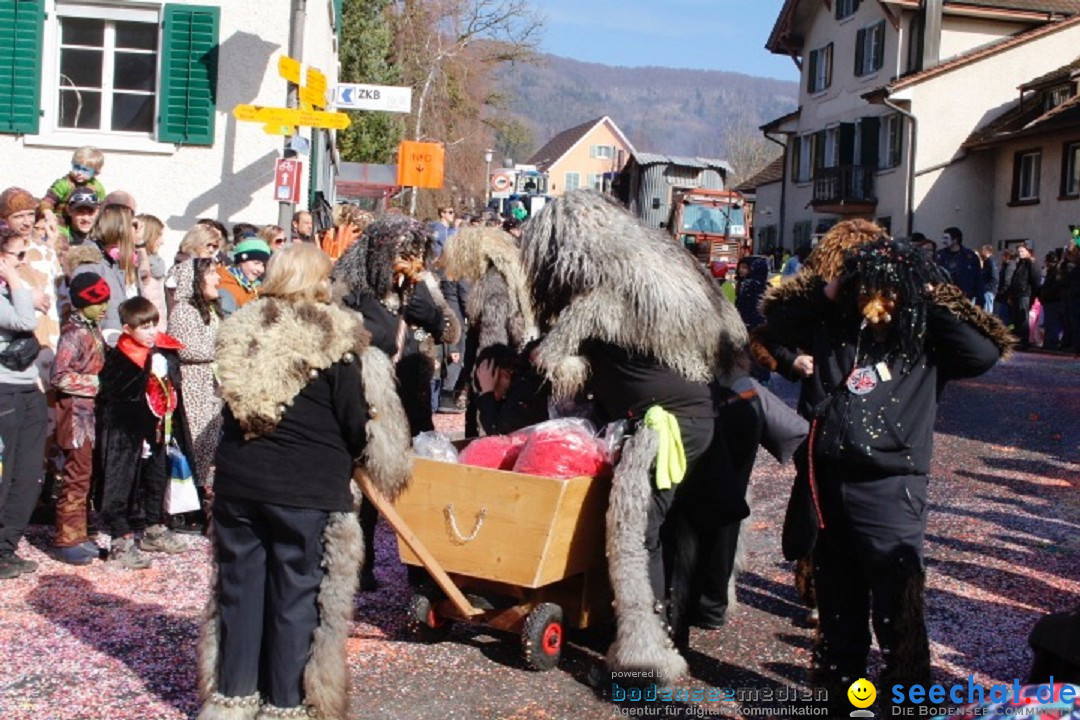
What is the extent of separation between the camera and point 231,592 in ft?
15.1

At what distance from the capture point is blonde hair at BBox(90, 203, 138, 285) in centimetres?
787

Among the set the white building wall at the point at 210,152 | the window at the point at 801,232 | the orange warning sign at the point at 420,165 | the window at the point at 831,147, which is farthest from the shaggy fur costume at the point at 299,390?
the window at the point at 801,232

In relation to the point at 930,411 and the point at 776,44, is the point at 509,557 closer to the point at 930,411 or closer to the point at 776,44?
the point at 930,411

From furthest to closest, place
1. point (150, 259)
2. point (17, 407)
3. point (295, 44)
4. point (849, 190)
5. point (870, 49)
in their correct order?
point (870, 49) → point (849, 190) → point (295, 44) → point (150, 259) → point (17, 407)

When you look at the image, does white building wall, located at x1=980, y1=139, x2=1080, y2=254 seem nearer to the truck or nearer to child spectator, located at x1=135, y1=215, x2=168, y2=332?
the truck

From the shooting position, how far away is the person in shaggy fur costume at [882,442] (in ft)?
15.1

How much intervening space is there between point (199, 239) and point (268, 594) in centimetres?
419

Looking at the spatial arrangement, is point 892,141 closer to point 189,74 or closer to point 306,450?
point 189,74

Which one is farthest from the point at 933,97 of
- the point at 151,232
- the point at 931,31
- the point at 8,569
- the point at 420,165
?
the point at 8,569

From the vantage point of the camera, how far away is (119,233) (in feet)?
25.9

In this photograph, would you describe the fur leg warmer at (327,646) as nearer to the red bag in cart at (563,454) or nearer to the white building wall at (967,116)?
the red bag in cart at (563,454)

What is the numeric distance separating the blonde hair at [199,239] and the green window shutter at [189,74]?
6.25 m

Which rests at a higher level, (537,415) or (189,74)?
(189,74)

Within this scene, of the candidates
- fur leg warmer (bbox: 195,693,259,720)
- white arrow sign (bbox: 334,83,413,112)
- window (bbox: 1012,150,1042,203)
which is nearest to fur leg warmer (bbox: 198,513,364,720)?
fur leg warmer (bbox: 195,693,259,720)
